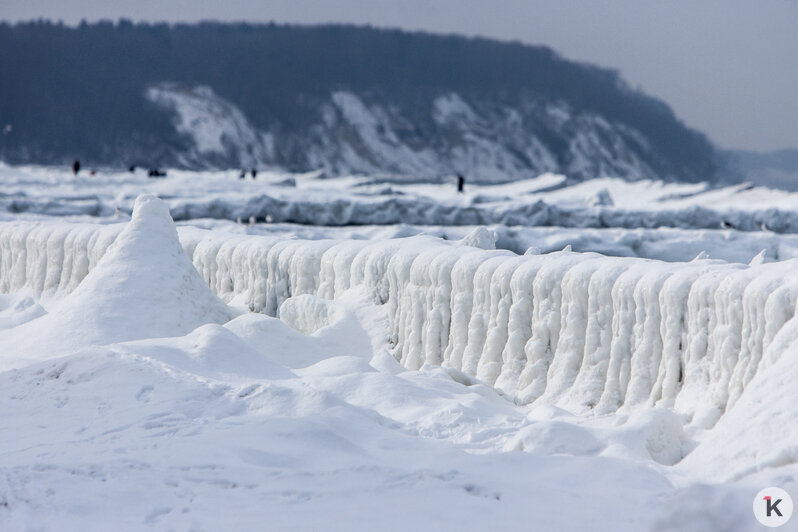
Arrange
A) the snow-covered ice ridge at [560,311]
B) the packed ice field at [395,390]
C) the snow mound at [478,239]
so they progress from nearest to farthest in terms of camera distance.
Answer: the packed ice field at [395,390] → the snow-covered ice ridge at [560,311] → the snow mound at [478,239]

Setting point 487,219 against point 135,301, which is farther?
point 487,219

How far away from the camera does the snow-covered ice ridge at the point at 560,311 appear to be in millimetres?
6320

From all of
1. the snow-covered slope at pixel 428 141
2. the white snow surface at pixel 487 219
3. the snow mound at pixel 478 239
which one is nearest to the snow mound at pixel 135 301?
the snow mound at pixel 478 239

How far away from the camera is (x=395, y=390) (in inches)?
251

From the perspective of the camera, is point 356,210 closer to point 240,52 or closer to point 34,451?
point 34,451

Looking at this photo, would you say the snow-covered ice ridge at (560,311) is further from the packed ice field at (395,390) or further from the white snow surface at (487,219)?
the white snow surface at (487,219)

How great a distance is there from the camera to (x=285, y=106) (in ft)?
324

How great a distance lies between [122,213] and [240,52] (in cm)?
9113

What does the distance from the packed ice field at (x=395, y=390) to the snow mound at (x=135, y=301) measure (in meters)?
0.03

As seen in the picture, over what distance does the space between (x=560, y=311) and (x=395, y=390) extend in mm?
1812

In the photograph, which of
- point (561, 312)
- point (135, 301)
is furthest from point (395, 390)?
point (135, 301)

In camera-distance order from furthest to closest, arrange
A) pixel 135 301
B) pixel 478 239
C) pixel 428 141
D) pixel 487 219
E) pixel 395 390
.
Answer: pixel 428 141 < pixel 487 219 < pixel 478 239 < pixel 135 301 < pixel 395 390

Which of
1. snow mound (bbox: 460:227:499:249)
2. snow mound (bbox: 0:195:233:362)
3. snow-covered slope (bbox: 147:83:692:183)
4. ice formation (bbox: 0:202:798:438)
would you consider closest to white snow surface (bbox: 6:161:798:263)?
snow mound (bbox: 460:227:499:249)

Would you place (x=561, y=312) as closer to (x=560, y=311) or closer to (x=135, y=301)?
(x=560, y=311)
